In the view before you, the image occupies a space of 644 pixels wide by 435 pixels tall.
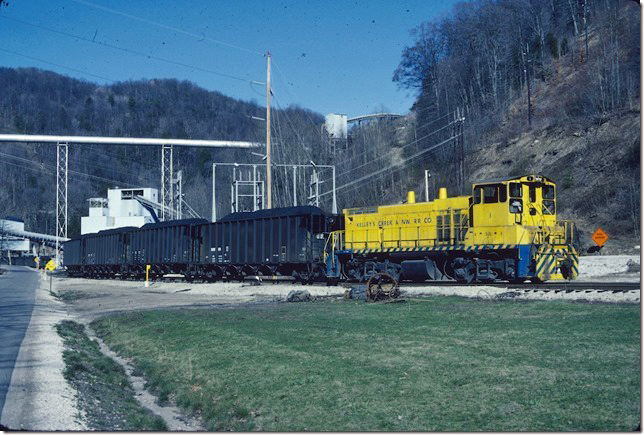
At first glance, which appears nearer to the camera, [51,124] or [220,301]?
[220,301]

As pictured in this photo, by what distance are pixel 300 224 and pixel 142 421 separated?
88.0 feet

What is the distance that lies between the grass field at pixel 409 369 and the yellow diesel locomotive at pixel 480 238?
786cm

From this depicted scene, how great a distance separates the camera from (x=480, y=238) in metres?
28.8

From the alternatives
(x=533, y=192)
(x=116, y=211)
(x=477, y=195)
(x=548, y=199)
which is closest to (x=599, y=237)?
(x=548, y=199)

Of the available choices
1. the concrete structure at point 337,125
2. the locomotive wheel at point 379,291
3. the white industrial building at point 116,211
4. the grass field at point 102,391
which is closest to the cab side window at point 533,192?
the locomotive wheel at point 379,291

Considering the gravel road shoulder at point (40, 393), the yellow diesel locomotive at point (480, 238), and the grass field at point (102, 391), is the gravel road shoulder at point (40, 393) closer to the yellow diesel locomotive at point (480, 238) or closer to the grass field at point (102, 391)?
the grass field at point (102, 391)

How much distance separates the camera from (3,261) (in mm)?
144500

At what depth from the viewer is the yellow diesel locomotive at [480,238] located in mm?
27906

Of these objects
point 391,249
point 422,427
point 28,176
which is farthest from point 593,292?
point 28,176

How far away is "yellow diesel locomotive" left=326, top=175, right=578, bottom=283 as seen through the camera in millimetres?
27906

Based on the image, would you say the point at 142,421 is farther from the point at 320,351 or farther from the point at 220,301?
Answer: the point at 220,301

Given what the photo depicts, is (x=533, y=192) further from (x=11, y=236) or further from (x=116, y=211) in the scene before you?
(x=11, y=236)

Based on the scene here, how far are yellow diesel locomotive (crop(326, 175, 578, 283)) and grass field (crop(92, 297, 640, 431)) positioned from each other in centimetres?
786

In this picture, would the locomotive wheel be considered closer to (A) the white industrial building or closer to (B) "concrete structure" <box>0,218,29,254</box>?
(A) the white industrial building
